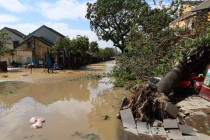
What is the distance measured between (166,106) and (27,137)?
351 cm

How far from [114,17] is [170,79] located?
71.4 ft

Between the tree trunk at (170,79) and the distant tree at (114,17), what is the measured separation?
17682mm

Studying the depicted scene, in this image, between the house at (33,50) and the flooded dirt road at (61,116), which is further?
the house at (33,50)

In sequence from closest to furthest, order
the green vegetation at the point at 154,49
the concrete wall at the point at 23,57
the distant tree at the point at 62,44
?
the green vegetation at the point at 154,49, the distant tree at the point at 62,44, the concrete wall at the point at 23,57

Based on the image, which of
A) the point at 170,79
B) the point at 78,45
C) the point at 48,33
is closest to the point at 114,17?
the point at 78,45

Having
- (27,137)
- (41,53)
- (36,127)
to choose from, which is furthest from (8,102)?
(41,53)

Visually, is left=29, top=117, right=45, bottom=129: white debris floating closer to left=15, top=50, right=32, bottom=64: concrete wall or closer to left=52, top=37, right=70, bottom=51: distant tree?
left=52, top=37, right=70, bottom=51: distant tree

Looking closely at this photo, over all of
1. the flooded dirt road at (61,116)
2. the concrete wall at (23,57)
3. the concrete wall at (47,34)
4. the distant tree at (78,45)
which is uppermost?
the concrete wall at (47,34)

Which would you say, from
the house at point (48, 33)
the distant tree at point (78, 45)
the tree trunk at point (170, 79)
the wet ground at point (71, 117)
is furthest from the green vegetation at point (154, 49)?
the house at point (48, 33)

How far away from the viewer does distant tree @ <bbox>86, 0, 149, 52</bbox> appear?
25.2m

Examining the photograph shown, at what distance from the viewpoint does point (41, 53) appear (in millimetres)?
27906

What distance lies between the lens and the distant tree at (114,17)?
2522 cm

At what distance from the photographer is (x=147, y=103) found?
199 inches

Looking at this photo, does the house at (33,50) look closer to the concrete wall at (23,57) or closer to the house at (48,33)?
the concrete wall at (23,57)
